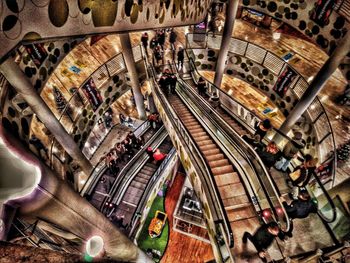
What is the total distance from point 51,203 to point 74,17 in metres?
3.50

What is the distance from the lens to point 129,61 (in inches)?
451

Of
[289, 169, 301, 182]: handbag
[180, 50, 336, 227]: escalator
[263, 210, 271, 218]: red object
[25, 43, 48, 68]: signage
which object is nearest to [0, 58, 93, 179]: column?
[25, 43, 48, 68]: signage

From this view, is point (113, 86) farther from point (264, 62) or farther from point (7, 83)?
point (264, 62)

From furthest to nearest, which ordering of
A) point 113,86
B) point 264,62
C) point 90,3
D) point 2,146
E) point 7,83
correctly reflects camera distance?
1. point 113,86
2. point 264,62
3. point 7,83
4. point 90,3
5. point 2,146

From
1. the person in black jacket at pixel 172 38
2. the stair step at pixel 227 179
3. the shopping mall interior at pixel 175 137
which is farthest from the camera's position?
the person in black jacket at pixel 172 38

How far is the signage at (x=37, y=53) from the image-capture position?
8398 mm

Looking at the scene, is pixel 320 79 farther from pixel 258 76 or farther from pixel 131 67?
pixel 131 67

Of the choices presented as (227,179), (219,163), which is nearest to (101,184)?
(219,163)

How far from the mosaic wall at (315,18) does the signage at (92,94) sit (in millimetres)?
9872

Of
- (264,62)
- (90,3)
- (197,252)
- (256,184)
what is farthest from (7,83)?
(264,62)

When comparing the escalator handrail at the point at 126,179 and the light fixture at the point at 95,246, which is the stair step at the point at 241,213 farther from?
the escalator handrail at the point at 126,179

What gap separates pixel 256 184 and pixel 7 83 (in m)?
7.44

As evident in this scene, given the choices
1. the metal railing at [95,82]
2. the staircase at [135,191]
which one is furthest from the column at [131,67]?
the staircase at [135,191]

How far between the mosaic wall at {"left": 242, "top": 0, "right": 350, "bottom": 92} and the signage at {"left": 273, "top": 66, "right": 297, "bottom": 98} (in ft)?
5.52
